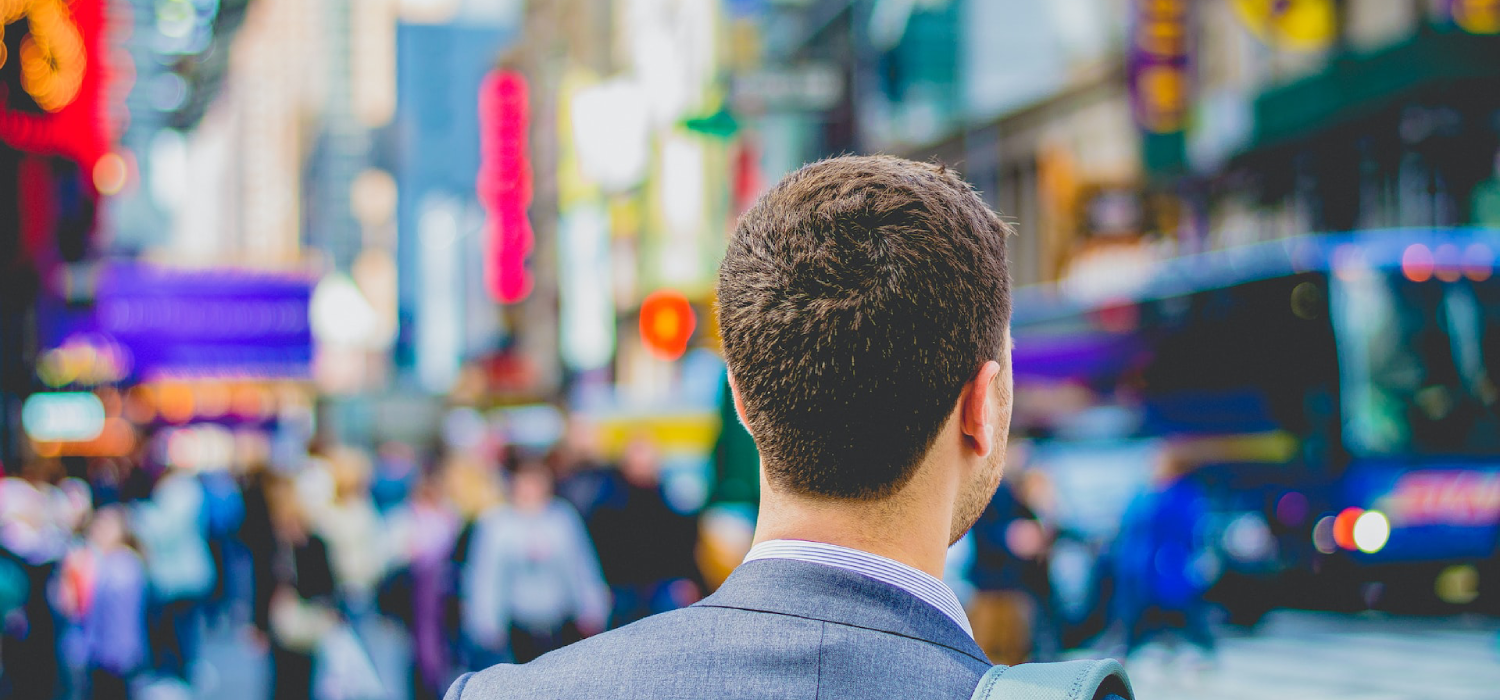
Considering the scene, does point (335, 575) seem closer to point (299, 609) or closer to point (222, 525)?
point (299, 609)

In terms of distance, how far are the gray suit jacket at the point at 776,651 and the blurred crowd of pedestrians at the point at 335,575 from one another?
6.46m

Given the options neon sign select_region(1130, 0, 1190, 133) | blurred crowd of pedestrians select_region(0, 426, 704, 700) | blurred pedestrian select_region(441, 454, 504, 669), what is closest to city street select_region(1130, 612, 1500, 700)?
blurred crowd of pedestrians select_region(0, 426, 704, 700)

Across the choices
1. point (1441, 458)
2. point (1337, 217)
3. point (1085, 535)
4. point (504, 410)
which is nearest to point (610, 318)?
point (504, 410)

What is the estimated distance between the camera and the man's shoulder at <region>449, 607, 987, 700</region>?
1256 millimetres

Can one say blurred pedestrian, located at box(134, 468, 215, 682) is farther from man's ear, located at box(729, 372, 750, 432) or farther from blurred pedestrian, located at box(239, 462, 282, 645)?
man's ear, located at box(729, 372, 750, 432)

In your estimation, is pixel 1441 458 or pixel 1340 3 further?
pixel 1340 3

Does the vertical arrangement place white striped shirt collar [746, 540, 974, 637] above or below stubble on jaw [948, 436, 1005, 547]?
below

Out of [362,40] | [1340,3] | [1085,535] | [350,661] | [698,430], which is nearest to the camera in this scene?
[350,661]

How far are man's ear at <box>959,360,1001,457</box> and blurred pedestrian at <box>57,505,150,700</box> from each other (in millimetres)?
8758

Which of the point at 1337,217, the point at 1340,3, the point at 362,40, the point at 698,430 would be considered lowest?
the point at 698,430

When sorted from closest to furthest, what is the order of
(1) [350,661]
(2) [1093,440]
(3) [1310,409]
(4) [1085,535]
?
(1) [350,661]
(3) [1310,409]
(4) [1085,535]
(2) [1093,440]

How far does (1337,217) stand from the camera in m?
20.0

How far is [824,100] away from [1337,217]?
1189cm

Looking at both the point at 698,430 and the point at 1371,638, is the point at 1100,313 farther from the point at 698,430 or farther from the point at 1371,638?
the point at 698,430
